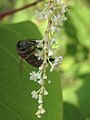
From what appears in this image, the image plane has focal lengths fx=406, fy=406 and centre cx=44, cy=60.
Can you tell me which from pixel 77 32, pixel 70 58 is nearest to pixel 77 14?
pixel 77 32

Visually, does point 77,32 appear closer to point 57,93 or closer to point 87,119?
point 87,119

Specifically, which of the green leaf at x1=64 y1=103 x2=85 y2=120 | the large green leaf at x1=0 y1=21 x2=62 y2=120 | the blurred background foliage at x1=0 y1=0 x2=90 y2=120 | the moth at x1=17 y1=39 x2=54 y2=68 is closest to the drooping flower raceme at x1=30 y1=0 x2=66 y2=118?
the moth at x1=17 y1=39 x2=54 y2=68

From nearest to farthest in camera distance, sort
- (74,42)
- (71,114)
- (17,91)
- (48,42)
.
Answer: (48,42)
(17,91)
(71,114)
(74,42)

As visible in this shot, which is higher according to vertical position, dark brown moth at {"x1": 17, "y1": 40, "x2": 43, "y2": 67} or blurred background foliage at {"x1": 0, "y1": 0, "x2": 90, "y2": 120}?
blurred background foliage at {"x1": 0, "y1": 0, "x2": 90, "y2": 120}

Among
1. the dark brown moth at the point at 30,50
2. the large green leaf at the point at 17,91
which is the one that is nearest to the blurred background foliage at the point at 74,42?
the large green leaf at the point at 17,91

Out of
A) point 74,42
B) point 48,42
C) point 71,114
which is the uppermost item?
point 74,42

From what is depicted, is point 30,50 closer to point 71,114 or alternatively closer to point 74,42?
point 71,114

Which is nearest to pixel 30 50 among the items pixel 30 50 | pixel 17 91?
pixel 30 50

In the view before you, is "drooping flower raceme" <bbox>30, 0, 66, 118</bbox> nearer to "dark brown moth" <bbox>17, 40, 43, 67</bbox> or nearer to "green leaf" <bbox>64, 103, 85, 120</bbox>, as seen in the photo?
"dark brown moth" <bbox>17, 40, 43, 67</bbox>
